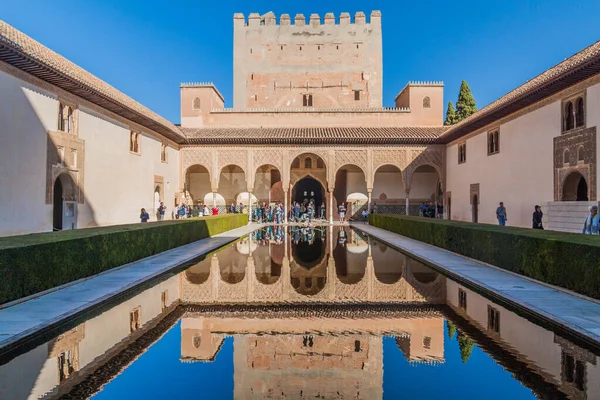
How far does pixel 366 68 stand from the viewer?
110 ft

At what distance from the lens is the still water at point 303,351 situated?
134 inches

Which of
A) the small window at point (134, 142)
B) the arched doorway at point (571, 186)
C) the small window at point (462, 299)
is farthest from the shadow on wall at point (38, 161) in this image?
the arched doorway at point (571, 186)

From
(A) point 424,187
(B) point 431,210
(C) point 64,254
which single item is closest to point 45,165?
(C) point 64,254

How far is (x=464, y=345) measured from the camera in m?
4.38

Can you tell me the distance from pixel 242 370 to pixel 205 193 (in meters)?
24.1

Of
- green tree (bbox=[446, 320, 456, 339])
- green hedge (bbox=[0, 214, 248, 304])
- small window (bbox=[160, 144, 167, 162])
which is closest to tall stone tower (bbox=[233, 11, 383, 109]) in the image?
small window (bbox=[160, 144, 167, 162])

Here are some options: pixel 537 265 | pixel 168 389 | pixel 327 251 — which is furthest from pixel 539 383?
pixel 327 251

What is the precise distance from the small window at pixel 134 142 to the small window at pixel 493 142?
13.6m

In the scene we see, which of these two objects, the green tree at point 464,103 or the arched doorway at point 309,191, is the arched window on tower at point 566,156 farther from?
the green tree at point 464,103

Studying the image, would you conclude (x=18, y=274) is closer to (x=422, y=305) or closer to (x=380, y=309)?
(x=380, y=309)

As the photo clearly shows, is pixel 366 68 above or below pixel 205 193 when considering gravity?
above

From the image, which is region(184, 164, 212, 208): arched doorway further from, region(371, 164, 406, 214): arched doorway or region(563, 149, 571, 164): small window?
region(563, 149, 571, 164): small window

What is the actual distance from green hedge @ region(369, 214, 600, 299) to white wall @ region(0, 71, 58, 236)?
10016 mm

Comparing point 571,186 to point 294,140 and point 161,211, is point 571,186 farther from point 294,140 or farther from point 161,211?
point 161,211
